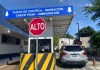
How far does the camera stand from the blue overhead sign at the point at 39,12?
16016mm

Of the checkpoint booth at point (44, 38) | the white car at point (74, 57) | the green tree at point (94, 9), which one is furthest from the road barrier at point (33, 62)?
the green tree at point (94, 9)

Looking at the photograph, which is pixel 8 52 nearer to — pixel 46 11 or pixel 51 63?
pixel 46 11

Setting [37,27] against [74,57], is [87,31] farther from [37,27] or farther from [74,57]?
[37,27]

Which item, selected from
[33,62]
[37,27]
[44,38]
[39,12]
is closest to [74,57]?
[44,38]

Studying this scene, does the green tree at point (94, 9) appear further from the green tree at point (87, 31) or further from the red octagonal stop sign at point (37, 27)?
the green tree at point (87, 31)

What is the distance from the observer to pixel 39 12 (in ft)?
53.9

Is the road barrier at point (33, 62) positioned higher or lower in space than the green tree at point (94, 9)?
lower

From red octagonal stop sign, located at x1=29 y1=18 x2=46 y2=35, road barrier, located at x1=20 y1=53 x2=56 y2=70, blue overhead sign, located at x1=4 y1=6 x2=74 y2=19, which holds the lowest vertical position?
road barrier, located at x1=20 y1=53 x2=56 y2=70

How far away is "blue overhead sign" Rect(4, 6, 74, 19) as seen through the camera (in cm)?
1602

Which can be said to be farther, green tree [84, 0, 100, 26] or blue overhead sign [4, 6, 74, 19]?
green tree [84, 0, 100, 26]

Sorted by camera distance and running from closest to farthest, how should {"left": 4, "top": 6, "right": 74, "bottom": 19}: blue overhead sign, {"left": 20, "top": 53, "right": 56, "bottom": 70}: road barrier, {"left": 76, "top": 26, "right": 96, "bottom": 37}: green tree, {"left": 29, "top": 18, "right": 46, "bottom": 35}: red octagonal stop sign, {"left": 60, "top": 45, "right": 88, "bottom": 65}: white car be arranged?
{"left": 29, "top": 18, "right": 46, "bottom": 35}: red octagonal stop sign
{"left": 20, "top": 53, "right": 56, "bottom": 70}: road barrier
{"left": 4, "top": 6, "right": 74, "bottom": 19}: blue overhead sign
{"left": 60, "top": 45, "right": 88, "bottom": 65}: white car
{"left": 76, "top": 26, "right": 96, "bottom": 37}: green tree

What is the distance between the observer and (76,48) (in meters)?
18.9

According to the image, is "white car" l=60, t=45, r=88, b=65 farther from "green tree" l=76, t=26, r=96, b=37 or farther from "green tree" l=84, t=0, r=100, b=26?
"green tree" l=76, t=26, r=96, b=37

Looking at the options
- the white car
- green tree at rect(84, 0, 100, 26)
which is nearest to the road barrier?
the white car
